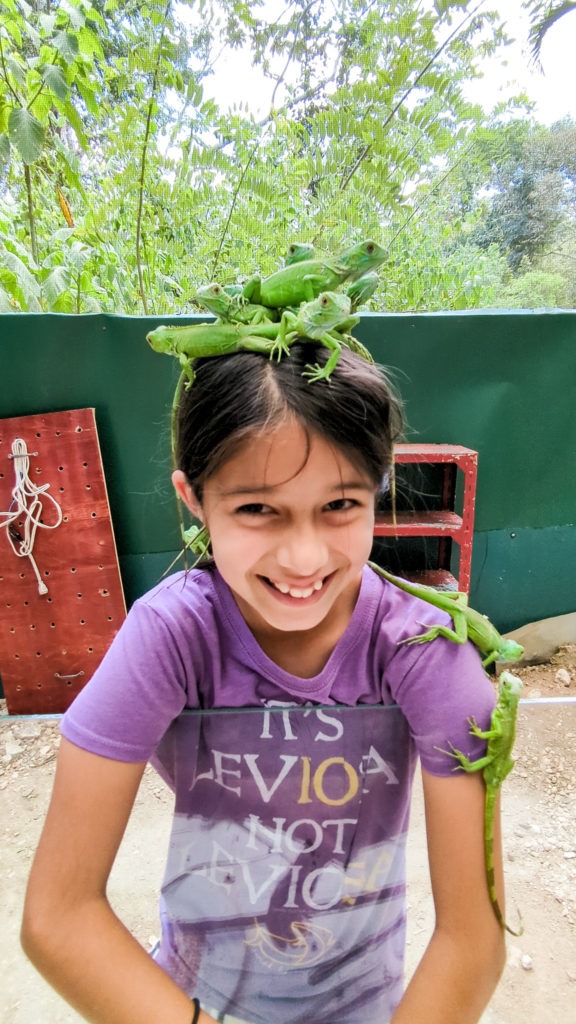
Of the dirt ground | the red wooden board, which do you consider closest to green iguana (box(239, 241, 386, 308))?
the dirt ground

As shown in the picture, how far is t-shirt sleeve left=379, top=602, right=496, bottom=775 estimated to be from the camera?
68 cm

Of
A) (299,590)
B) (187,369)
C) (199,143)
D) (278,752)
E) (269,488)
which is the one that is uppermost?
(199,143)

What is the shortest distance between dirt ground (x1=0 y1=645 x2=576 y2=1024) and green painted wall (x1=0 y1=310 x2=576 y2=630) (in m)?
0.88

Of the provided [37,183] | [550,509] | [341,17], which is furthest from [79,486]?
[37,183]

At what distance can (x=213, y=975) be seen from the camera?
0.82 metres

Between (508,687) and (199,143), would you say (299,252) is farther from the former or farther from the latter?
(199,143)

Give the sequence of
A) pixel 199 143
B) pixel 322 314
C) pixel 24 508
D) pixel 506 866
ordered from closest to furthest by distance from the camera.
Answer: pixel 322 314 < pixel 506 866 < pixel 24 508 < pixel 199 143

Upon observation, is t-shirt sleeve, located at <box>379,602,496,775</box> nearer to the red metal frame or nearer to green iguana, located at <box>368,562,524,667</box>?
green iguana, located at <box>368,562,524,667</box>

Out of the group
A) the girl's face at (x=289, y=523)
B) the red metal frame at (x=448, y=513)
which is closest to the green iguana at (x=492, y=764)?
the girl's face at (x=289, y=523)

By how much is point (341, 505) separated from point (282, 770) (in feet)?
1.25

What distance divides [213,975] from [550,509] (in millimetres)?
1948

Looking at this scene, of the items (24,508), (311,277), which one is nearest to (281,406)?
(311,277)

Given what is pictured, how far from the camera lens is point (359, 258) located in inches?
28.4

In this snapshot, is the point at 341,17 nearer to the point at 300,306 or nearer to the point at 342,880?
the point at 300,306
